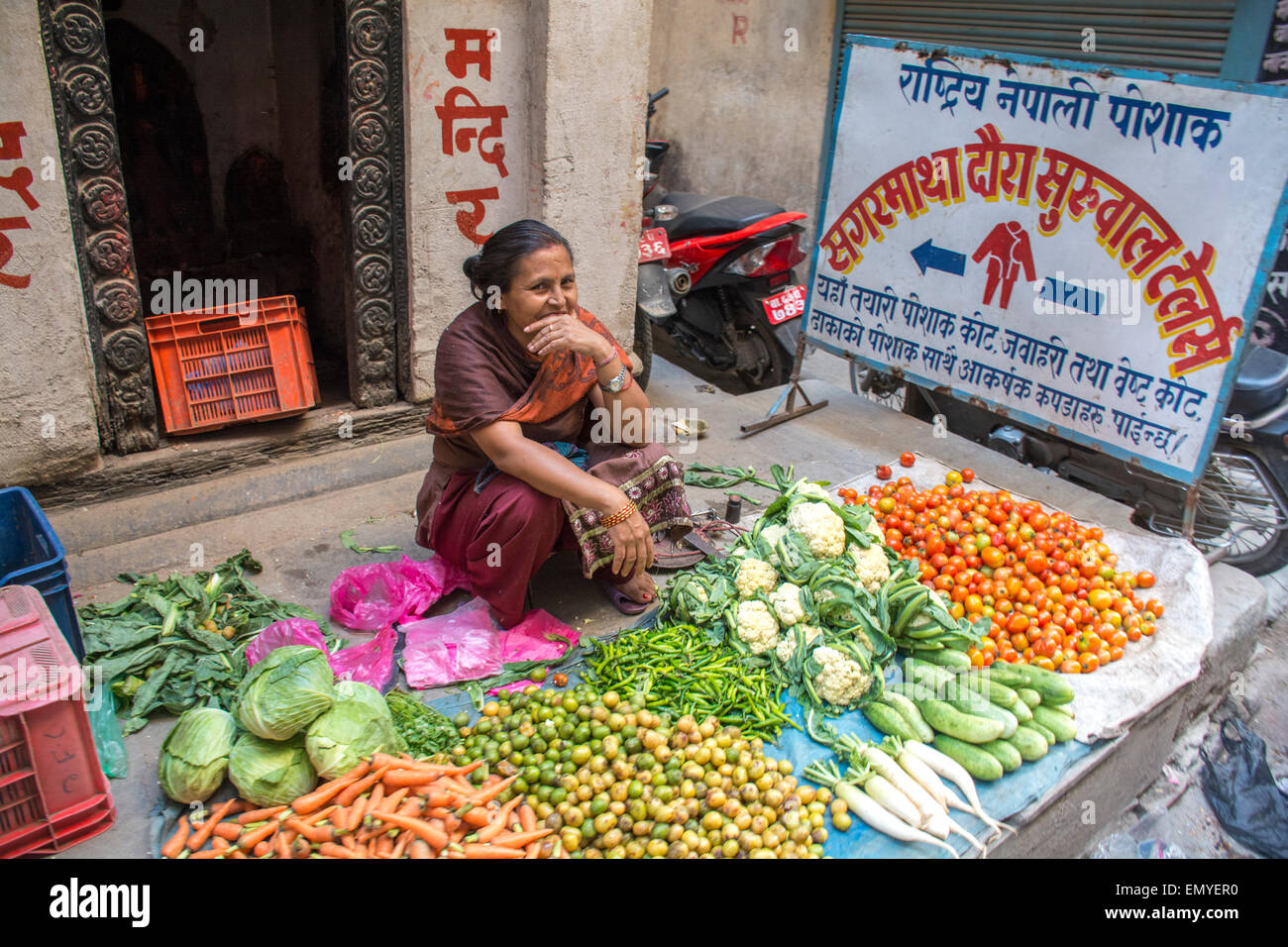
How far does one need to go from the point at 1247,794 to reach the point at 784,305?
352cm

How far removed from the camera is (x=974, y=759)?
281cm

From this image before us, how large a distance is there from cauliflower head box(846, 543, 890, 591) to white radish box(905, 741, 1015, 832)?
2.38 feet

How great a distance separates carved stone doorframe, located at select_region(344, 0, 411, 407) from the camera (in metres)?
3.96

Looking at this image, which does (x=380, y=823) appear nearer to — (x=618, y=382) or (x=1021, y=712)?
(x=618, y=382)

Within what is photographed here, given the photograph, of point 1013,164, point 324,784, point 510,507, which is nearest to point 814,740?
point 510,507

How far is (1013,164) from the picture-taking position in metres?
4.19

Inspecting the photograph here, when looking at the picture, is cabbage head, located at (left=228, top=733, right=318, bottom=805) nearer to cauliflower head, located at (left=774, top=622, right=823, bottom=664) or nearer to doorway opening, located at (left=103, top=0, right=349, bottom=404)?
cauliflower head, located at (left=774, top=622, right=823, bottom=664)

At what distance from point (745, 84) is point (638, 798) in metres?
7.25

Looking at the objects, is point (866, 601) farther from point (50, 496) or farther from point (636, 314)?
point (50, 496)

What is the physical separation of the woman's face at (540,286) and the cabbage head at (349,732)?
4.17 ft

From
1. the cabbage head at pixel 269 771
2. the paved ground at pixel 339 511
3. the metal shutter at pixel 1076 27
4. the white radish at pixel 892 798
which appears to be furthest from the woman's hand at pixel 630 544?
the metal shutter at pixel 1076 27

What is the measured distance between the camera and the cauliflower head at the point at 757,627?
127 inches

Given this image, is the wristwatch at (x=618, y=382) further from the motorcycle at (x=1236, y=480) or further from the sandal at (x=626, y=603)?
the motorcycle at (x=1236, y=480)

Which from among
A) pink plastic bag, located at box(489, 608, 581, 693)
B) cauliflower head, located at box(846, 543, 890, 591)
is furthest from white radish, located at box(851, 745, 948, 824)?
pink plastic bag, located at box(489, 608, 581, 693)
